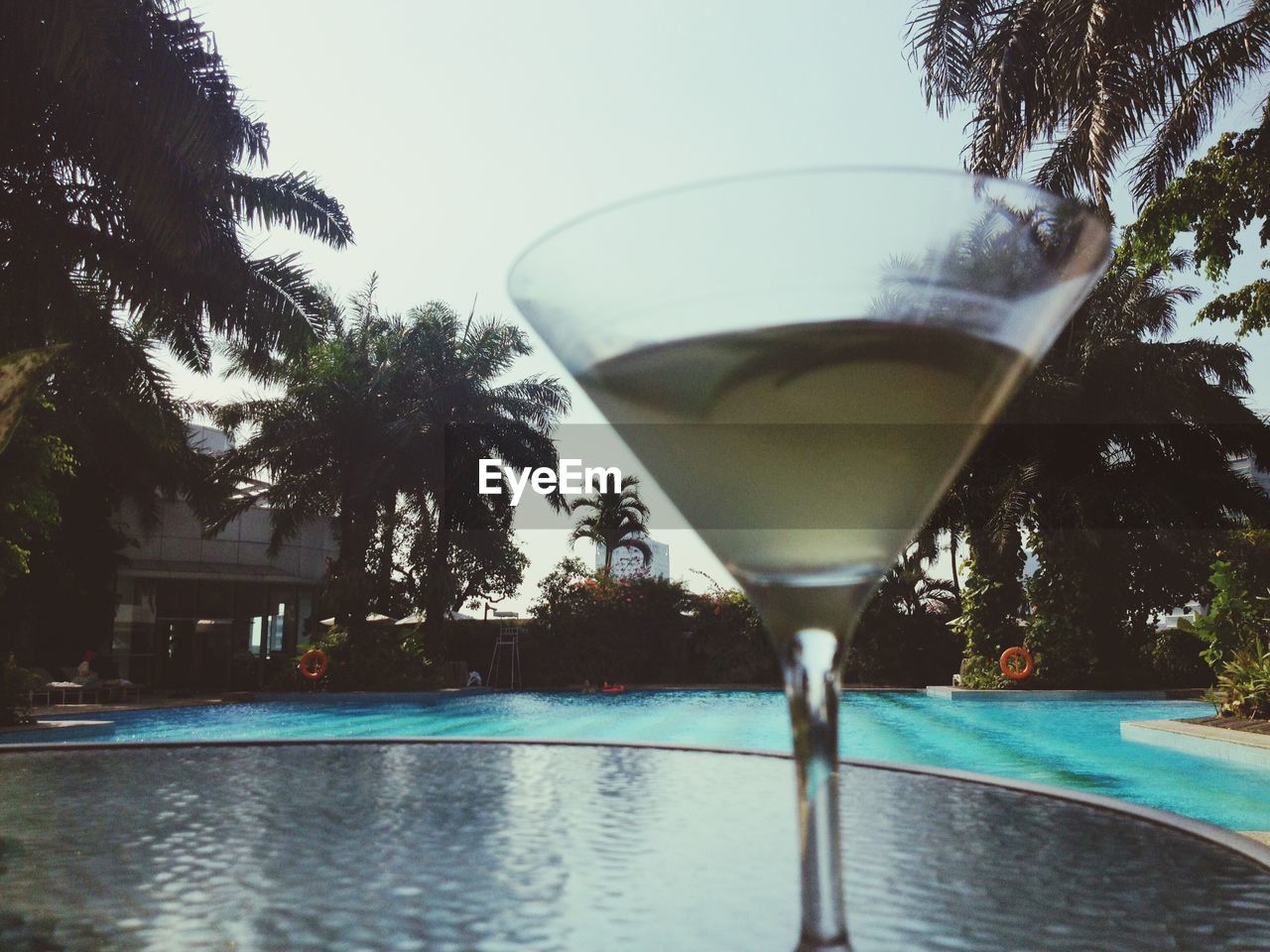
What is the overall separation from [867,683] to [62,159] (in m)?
19.8

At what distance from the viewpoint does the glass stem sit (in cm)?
72

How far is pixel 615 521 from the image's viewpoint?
3541 cm

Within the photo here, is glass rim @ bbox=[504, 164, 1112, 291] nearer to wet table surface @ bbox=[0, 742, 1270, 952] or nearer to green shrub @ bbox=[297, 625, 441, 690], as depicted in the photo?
wet table surface @ bbox=[0, 742, 1270, 952]

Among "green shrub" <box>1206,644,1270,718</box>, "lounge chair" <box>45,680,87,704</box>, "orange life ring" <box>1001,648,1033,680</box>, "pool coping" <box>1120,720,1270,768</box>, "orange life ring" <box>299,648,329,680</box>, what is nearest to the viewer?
"pool coping" <box>1120,720,1270,768</box>

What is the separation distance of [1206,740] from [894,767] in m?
9.38

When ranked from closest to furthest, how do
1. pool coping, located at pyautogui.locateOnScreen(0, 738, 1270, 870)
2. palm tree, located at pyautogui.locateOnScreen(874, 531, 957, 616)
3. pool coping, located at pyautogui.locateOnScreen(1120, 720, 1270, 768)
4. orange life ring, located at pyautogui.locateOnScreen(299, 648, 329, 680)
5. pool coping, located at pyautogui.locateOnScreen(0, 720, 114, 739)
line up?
pool coping, located at pyautogui.locateOnScreen(0, 738, 1270, 870)
pool coping, located at pyautogui.locateOnScreen(1120, 720, 1270, 768)
pool coping, located at pyautogui.locateOnScreen(0, 720, 114, 739)
orange life ring, located at pyautogui.locateOnScreen(299, 648, 329, 680)
palm tree, located at pyautogui.locateOnScreen(874, 531, 957, 616)

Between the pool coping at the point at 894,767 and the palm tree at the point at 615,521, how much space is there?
31.1 m

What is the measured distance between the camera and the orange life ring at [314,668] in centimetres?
2047

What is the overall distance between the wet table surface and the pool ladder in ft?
79.0

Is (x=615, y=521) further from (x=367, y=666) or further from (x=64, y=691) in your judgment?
(x=64, y=691)

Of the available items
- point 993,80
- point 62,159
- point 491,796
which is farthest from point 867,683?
point 491,796

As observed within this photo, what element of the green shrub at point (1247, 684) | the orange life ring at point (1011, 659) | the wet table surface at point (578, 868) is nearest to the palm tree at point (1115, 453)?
the orange life ring at point (1011, 659)

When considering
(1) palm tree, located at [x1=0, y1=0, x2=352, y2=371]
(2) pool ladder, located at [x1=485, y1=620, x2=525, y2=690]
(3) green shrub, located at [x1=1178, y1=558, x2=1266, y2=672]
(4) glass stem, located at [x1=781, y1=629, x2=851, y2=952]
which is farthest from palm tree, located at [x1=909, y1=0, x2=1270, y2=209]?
(2) pool ladder, located at [x1=485, y1=620, x2=525, y2=690]

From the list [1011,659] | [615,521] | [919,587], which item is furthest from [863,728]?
[615,521]
